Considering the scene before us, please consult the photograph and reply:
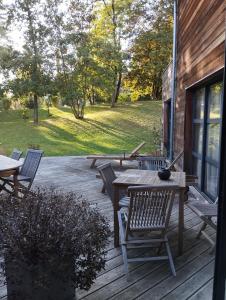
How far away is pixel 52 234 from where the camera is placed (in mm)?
2006

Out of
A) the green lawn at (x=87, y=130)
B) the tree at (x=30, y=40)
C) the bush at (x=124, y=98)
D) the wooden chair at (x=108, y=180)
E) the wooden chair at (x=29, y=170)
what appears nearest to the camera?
the wooden chair at (x=108, y=180)

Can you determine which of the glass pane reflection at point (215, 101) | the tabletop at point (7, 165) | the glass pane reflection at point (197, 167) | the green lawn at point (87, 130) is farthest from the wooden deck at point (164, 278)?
the green lawn at point (87, 130)

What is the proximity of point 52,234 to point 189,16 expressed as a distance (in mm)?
4892

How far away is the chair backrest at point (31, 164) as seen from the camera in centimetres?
509

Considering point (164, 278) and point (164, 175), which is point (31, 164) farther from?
point (164, 278)

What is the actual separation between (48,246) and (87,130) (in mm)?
13418

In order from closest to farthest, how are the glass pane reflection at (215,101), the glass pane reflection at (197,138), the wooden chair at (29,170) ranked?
the glass pane reflection at (215,101), the wooden chair at (29,170), the glass pane reflection at (197,138)

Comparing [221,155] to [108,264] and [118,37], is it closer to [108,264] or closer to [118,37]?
[108,264]

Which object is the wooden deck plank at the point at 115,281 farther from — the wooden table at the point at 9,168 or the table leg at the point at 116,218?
the wooden table at the point at 9,168

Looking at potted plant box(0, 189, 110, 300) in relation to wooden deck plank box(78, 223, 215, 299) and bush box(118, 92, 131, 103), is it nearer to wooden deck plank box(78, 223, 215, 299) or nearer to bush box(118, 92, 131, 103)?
wooden deck plank box(78, 223, 215, 299)

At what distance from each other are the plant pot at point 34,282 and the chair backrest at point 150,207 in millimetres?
900

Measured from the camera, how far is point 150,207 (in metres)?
2.83

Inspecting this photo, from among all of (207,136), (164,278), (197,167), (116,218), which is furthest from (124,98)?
(164,278)

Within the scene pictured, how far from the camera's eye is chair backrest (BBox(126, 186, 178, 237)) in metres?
2.75
